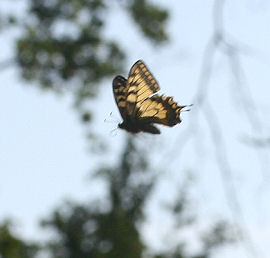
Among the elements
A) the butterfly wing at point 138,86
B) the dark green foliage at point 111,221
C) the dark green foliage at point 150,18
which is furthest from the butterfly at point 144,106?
the dark green foliage at point 150,18

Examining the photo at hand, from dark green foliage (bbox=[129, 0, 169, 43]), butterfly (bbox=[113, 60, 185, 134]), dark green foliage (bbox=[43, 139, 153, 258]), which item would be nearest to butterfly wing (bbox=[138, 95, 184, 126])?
butterfly (bbox=[113, 60, 185, 134])

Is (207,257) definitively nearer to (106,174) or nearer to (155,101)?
(106,174)

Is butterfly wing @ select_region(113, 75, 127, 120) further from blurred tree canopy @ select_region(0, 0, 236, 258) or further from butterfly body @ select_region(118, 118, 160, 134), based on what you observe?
blurred tree canopy @ select_region(0, 0, 236, 258)

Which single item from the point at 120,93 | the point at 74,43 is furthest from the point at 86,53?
the point at 120,93

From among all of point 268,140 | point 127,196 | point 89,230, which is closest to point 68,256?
point 89,230

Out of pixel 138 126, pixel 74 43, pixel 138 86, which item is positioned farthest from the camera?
pixel 74 43

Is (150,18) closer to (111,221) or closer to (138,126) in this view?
(111,221)

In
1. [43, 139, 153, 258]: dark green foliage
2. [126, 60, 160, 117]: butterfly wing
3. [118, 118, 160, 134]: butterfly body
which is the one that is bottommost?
[118, 118, 160, 134]: butterfly body
